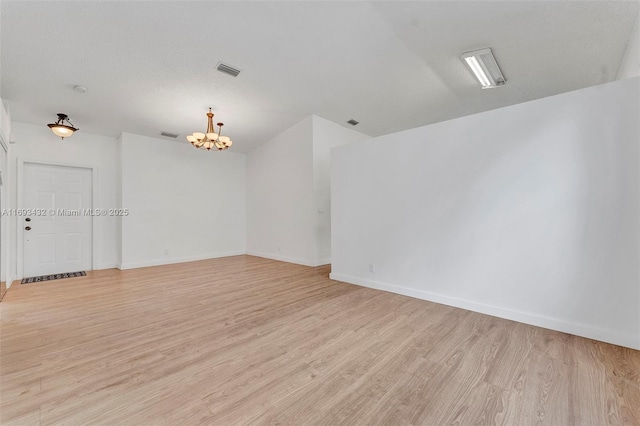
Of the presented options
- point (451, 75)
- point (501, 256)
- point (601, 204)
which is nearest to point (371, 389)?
point (501, 256)

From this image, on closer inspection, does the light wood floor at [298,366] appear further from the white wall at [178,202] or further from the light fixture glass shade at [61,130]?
the light fixture glass shade at [61,130]

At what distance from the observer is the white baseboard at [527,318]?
2365 millimetres

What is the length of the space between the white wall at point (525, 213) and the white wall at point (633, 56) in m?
0.91

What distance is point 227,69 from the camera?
4043mm

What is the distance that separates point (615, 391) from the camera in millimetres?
1751

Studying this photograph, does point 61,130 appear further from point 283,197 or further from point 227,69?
point 283,197

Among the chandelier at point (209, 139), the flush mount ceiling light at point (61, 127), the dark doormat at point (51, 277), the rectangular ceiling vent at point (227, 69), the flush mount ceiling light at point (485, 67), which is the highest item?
the rectangular ceiling vent at point (227, 69)

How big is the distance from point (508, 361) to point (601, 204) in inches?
70.0

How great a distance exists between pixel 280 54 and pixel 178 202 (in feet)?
14.7

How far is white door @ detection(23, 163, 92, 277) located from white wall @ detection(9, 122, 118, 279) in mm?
173

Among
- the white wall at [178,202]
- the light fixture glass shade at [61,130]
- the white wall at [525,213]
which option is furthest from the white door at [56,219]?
the white wall at [525,213]

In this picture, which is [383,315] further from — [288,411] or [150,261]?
[150,261]

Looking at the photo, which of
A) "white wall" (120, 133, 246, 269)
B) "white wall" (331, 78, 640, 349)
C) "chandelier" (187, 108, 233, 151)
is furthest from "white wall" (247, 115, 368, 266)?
"white wall" (331, 78, 640, 349)

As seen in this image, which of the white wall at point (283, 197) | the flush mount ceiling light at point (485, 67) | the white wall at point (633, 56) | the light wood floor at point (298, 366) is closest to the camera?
the light wood floor at point (298, 366)
